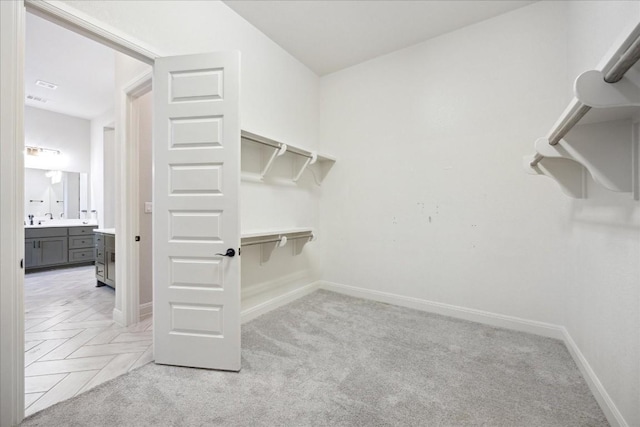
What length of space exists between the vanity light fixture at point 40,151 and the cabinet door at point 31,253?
1794 mm

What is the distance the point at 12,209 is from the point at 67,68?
12.3 ft

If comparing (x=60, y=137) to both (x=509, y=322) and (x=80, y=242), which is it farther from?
(x=509, y=322)

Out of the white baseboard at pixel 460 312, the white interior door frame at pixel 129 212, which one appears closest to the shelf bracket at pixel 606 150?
the white baseboard at pixel 460 312

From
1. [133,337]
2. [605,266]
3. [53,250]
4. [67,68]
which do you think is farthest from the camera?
[53,250]

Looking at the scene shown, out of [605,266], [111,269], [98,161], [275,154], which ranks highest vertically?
[98,161]

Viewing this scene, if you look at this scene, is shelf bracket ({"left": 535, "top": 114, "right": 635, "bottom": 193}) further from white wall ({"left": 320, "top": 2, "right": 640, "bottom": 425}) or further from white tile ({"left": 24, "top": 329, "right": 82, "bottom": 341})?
white tile ({"left": 24, "top": 329, "right": 82, "bottom": 341})

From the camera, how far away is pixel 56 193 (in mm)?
5625

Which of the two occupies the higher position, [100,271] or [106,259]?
[106,259]

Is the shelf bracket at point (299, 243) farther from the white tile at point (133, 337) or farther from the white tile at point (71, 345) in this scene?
the white tile at point (71, 345)

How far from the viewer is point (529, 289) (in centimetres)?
248

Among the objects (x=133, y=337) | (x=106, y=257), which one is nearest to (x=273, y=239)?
(x=133, y=337)

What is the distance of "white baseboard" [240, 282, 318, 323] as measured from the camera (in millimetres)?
2756

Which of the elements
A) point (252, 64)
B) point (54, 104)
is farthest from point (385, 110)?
point (54, 104)

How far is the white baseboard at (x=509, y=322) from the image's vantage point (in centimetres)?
149
